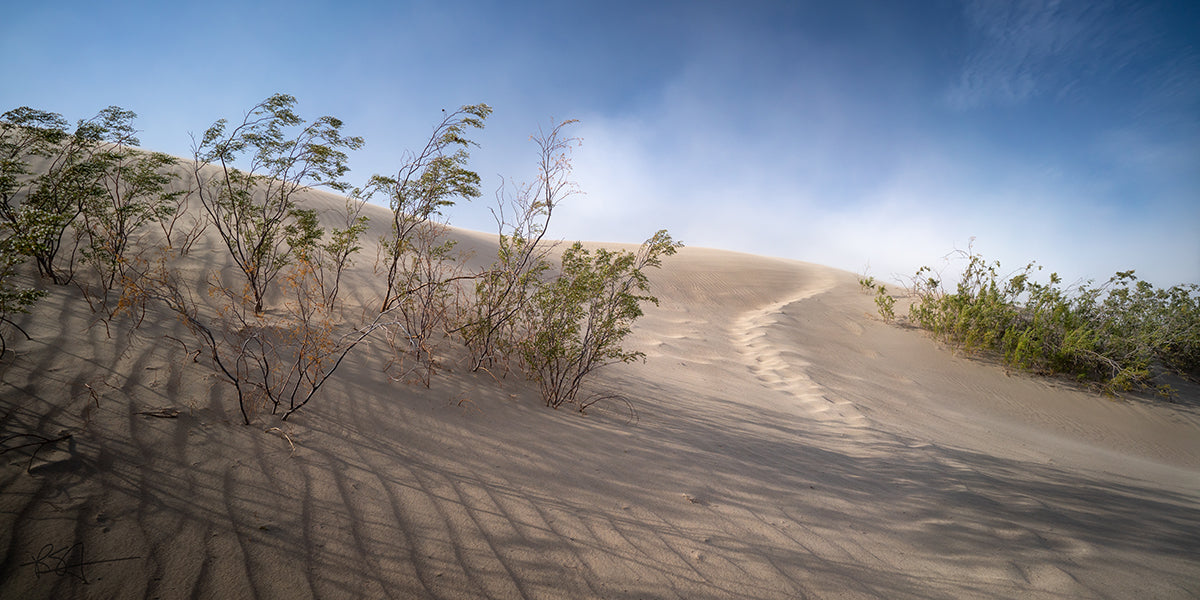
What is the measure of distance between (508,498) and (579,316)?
2194 mm

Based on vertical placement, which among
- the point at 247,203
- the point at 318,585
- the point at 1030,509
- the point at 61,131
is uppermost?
the point at 61,131

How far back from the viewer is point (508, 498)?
109 inches

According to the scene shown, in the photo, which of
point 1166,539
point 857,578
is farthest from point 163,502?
point 1166,539

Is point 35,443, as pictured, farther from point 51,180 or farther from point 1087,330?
point 1087,330

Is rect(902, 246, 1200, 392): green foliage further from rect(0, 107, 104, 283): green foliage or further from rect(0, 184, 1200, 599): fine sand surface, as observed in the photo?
rect(0, 107, 104, 283): green foliage

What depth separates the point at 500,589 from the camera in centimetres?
213

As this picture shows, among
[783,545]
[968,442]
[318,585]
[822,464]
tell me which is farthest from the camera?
[968,442]

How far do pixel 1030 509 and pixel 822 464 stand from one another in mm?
1392

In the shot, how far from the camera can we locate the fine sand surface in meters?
2.10

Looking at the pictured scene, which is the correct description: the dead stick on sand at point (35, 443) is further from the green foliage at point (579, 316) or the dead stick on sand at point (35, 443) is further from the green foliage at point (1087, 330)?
the green foliage at point (1087, 330)

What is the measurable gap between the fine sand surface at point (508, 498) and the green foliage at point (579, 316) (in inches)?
13.6

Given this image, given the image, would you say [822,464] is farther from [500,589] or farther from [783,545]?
[500,589]
